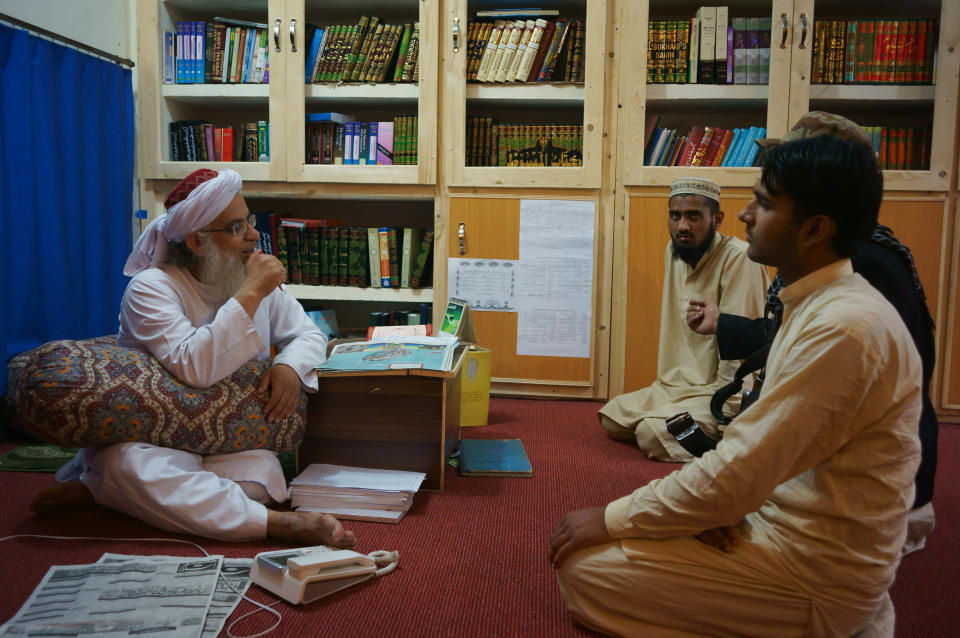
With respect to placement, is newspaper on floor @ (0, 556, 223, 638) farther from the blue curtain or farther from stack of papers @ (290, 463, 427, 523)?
the blue curtain

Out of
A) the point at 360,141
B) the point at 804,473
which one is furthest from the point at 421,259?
the point at 804,473

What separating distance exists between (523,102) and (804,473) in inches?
120

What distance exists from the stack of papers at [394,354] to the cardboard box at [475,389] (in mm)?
578

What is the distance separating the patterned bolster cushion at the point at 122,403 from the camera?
1.91 m

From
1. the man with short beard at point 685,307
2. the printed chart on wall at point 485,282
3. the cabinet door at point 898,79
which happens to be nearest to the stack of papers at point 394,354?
the man with short beard at point 685,307

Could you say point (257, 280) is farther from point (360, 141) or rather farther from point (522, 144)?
point (522, 144)

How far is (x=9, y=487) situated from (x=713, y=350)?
275cm

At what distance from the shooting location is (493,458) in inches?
109

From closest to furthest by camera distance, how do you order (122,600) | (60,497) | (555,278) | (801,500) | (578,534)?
1. (801,500)
2. (578,534)
3. (122,600)
4. (60,497)
5. (555,278)

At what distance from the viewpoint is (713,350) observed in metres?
3.18

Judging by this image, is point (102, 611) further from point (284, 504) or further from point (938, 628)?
point (938, 628)

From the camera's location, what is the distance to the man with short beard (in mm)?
3018

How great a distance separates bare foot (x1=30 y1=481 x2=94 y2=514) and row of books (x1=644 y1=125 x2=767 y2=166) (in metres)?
3.02

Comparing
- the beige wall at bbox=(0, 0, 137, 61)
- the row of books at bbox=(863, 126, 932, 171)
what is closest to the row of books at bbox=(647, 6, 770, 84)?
the row of books at bbox=(863, 126, 932, 171)
